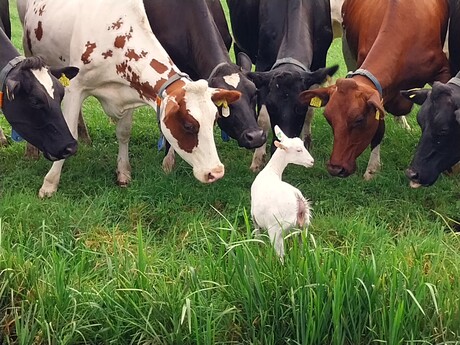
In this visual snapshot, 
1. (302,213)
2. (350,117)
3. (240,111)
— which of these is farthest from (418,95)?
(302,213)

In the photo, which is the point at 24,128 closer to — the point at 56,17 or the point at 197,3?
the point at 56,17

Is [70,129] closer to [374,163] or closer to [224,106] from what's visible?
[224,106]

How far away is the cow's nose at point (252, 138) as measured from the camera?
530 centimetres

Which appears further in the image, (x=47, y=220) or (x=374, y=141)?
(x=374, y=141)

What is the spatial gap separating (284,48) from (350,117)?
4.20 feet

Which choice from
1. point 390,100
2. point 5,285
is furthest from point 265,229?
point 390,100

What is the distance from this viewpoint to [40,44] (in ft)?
20.9

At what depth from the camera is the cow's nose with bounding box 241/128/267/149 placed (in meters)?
5.30

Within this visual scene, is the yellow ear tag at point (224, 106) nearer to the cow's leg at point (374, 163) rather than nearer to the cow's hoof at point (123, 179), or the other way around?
the cow's hoof at point (123, 179)

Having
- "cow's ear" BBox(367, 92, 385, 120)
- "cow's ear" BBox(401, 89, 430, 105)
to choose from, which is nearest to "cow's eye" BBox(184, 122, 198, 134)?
"cow's ear" BBox(367, 92, 385, 120)

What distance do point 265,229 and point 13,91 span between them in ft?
7.55

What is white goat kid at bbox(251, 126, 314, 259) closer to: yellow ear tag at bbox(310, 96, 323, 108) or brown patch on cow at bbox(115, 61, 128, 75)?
yellow ear tag at bbox(310, 96, 323, 108)

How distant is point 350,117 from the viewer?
518 cm

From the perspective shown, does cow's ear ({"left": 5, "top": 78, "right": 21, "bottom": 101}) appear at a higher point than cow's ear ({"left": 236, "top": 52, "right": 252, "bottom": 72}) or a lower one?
higher
